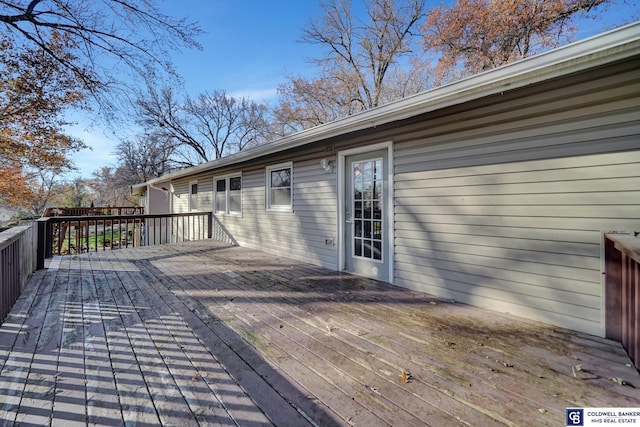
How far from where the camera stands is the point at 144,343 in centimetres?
216

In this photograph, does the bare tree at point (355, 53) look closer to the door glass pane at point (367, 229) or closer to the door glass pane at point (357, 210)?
the door glass pane at point (357, 210)

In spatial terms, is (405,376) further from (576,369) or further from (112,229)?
(112,229)

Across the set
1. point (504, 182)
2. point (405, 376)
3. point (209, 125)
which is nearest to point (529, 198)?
point (504, 182)

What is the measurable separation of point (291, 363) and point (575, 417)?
1.53 meters

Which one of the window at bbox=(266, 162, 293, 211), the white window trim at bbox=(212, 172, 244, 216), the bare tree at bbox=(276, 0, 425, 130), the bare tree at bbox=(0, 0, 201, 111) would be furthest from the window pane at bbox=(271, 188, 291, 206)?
the bare tree at bbox=(276, 0, 425, 130)

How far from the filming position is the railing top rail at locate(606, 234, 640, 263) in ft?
5.07

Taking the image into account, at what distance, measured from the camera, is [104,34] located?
5.88m

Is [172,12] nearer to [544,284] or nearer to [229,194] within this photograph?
[229,194]

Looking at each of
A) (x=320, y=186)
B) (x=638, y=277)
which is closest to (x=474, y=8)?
(x=320, y=186)

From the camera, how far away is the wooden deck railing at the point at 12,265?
250 cm

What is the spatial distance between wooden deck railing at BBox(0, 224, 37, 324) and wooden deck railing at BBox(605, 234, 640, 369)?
464 cm

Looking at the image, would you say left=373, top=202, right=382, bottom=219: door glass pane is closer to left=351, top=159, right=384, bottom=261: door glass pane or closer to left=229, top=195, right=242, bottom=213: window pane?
left=351, top=159, right=384, bottom=261: door glass pane

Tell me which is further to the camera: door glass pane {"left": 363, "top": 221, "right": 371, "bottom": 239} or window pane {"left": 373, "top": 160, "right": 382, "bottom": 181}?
door glass pane {"left": 363, "top": 221, "right": 371, "bottom": 239}

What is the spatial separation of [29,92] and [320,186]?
924 centimetres
